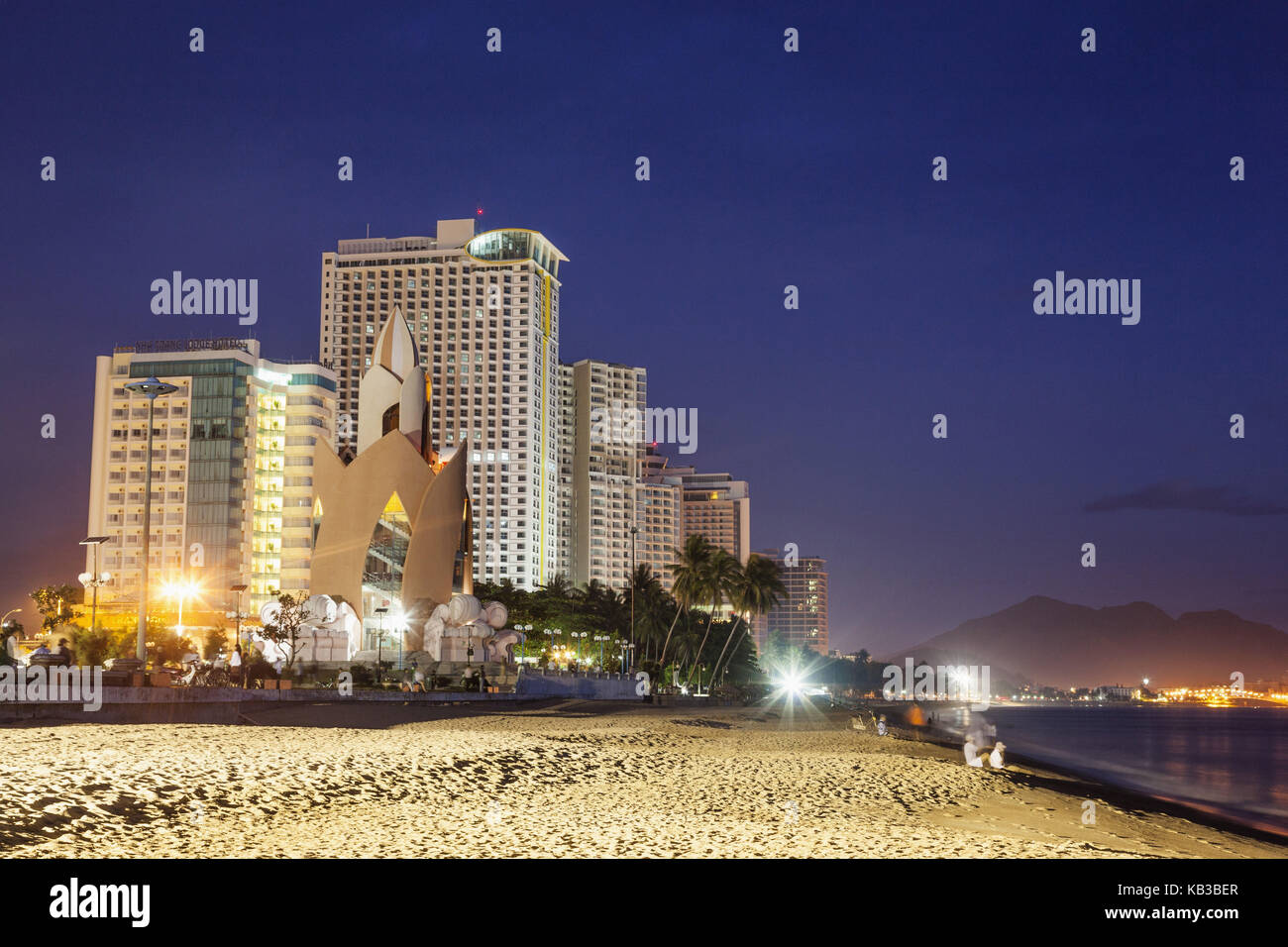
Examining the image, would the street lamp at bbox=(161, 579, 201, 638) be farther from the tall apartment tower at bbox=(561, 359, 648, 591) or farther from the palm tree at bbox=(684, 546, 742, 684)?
the tall apartment tower at bbox=(561, 359, 648, 591)

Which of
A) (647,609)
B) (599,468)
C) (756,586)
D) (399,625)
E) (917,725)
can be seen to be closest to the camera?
(399,625)

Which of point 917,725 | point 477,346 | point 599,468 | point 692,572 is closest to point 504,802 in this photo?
point 917,725

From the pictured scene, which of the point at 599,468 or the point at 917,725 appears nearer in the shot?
the point at 917,725

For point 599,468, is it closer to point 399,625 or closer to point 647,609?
point 647,609

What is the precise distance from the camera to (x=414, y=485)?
68.1m

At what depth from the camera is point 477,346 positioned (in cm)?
16200

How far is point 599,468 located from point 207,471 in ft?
281

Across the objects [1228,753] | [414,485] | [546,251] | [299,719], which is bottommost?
[1228,753]

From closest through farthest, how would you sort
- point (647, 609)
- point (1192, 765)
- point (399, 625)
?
point (1192, 765)
point (399, 625)
point (647, 609)
